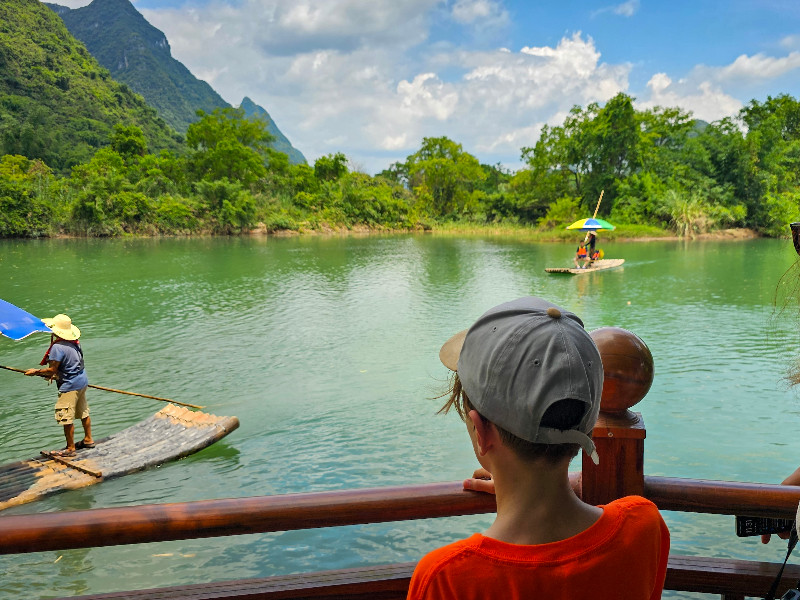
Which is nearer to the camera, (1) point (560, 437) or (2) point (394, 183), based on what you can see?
(1) point (560, 437)

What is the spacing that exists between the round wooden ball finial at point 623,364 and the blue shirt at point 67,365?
5.43 metres

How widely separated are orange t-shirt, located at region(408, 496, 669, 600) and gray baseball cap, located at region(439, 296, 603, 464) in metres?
0.13

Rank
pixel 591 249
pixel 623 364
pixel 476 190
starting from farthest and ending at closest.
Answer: pixel 476 190 < pixel 591 249 < pixel 623 364

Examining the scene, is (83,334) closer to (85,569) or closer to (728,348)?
(85,569)

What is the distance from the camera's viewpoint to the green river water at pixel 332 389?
14.3 ft

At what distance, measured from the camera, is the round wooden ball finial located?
991 mm

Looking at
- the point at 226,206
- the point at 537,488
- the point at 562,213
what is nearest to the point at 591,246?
the point at 537,488

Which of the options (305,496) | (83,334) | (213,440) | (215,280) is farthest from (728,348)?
(215,280)

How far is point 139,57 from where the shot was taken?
446 feet

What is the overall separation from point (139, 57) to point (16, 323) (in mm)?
153264

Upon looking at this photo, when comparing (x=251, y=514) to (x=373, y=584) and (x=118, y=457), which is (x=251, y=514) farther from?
(x=118, y=457)

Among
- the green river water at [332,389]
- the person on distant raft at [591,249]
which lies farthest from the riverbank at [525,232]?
the green river water at [332,389]

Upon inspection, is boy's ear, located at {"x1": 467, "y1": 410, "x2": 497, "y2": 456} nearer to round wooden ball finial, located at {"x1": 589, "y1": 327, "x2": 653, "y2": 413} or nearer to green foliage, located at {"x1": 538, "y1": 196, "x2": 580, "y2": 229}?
round wooden ball finial, located at {"x1": 589, "y1": 327, "x2": 653, "y2": 413}

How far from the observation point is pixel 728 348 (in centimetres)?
986
